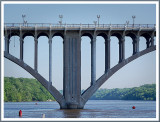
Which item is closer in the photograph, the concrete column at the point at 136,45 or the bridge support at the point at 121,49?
the bridge support at the point at 121,49

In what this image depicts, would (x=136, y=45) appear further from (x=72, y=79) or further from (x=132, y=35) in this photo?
(x=72, y=79)

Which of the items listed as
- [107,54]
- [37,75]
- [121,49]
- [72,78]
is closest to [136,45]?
[121,49]

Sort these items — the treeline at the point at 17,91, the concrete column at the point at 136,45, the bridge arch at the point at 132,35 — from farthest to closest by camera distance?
1. the treeline at the point at 17,91
2. the bridge arch at the point at 132,35
3. the concrete column at the point at 136,45

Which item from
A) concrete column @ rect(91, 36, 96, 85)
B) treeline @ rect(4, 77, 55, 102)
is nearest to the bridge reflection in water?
concrete column @ rect(91, 36, 96, 85)

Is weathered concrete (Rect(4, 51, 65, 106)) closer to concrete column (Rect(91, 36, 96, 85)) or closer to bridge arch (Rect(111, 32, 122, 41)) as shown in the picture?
concrete column (Rect(91, 36, 96, 85))

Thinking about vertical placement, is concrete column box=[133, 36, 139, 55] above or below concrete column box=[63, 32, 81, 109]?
above

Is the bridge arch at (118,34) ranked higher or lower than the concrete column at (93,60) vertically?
higher

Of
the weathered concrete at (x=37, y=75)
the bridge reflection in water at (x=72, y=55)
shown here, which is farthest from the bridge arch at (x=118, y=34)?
the weathered concrete at (x=37, y=75)

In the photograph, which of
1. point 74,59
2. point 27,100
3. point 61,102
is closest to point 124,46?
point 74,59

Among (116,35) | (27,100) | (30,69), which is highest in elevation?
(116,35)

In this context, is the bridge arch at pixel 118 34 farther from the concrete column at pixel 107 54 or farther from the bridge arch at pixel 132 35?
the concrete column at pixel 107 54

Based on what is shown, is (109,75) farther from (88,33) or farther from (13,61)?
(13,61)
